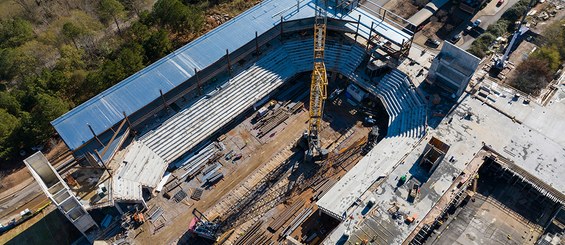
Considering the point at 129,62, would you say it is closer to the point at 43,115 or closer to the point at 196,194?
the point at 43,115

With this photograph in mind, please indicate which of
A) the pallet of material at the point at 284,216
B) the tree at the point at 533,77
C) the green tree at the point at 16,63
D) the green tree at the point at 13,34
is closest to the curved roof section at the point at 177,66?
the green tree at the point at 16,63

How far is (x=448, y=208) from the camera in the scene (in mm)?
69188

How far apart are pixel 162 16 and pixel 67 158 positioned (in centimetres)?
3935

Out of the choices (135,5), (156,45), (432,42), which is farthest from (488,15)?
(135,5)

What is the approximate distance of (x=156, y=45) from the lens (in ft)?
295

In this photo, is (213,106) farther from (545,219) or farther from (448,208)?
(545,219)

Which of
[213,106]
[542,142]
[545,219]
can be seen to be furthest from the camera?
[213,106]

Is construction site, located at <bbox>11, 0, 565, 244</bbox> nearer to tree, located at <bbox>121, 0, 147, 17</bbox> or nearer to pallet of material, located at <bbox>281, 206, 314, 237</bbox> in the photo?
pallet of material, located at <bbox>281, 206, 314, 237</bbox>

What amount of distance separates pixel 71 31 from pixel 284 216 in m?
65.4

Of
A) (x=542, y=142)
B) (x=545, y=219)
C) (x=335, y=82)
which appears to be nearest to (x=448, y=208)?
(x=545, y=219)

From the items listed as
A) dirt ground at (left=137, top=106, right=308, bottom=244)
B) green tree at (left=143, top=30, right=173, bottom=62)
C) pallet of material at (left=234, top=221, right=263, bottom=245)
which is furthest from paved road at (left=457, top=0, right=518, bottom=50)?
green tree at (left=143, top=30, right=173, bottom=62)

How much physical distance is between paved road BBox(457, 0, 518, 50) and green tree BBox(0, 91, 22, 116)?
339ft

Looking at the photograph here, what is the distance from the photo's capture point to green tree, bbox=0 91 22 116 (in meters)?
78.6

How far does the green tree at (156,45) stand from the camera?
89562 mm
